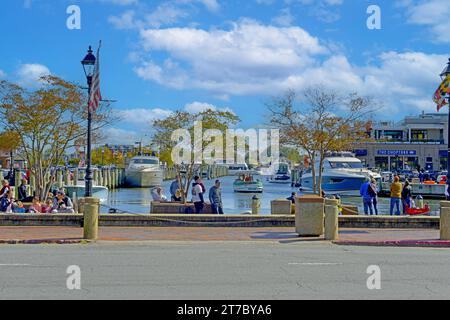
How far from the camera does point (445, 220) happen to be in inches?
682

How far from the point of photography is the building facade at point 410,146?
Answer: 343 feet

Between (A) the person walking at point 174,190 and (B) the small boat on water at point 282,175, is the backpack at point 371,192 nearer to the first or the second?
(A) the person walking at point 174,190

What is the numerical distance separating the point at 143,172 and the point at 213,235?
60.4 m

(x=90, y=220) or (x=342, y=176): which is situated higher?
(x=342, y=176)

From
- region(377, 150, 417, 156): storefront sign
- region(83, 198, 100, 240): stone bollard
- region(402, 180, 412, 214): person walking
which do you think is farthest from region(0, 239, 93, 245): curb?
region(377, 150, 417, 156): storefront sign

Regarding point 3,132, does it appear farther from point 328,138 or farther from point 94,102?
point 328,138

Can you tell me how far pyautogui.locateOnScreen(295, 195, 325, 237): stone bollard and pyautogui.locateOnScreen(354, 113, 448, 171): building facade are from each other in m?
82.3

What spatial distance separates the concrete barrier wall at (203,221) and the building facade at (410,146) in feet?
259

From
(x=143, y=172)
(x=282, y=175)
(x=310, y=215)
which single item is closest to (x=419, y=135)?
(x=282, y=175)

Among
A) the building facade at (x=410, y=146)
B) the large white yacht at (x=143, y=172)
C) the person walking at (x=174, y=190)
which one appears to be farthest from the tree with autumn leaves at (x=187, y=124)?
the building facade at (x=410, y=146)

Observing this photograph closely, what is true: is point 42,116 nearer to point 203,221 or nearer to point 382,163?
point 203,221

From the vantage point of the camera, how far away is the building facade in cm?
10444

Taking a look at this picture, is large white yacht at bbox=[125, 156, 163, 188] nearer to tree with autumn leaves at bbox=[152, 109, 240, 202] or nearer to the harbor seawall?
tree with autumn leaves at bbox=[152, 109, 240, 202]
